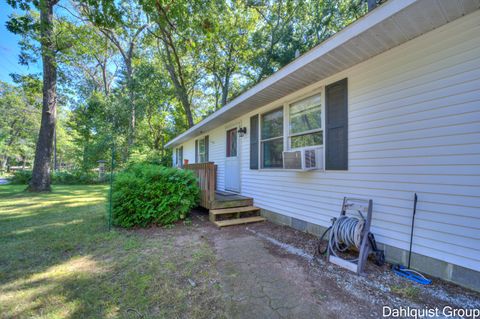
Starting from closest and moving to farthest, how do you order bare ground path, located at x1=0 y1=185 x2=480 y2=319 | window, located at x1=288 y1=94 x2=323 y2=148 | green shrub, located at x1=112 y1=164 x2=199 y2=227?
bare ground path, located at x1=0 y1=185 x2=480 y2=319
window, located at x1=288 y1=94 x2=323 y2=148
green shrub, located at x1=112 y1=164 x2=199 y2=227

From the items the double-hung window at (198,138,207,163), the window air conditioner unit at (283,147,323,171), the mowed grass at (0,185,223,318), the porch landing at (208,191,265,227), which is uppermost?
the double-hung window at (198,138,207,163)

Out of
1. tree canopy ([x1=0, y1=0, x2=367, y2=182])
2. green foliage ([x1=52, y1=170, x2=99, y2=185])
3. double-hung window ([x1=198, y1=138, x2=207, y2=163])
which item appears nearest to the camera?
tree canopy ([x1=0, y1=0, x2=367, y2=182])

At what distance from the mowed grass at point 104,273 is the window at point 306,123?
8.32ft

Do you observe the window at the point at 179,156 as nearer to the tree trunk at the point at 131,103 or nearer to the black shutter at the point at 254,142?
the tree trunk at the point at 131,103

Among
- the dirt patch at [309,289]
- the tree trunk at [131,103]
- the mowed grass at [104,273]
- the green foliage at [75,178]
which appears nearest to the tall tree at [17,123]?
the green foliage at [75,178]

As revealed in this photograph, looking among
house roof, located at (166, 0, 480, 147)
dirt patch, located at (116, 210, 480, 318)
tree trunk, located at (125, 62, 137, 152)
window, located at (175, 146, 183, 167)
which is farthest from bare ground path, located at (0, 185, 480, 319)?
tree trunk, located at (125, 62, 137, 152)

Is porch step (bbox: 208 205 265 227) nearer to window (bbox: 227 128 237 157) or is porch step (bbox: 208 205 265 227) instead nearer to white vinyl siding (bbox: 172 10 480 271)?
white vinyl siding (bbox: 172 10 480 271)

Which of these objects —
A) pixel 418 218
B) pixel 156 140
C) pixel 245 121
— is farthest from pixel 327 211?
pixel 156 140

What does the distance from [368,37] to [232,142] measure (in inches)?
182

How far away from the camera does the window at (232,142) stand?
6496 mm

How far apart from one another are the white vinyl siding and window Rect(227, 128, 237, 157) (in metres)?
3.54

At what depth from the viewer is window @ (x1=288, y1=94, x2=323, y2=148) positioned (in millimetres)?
3596

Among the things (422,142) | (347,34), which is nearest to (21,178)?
(347,34)

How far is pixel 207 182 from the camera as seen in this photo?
493 centimetres
